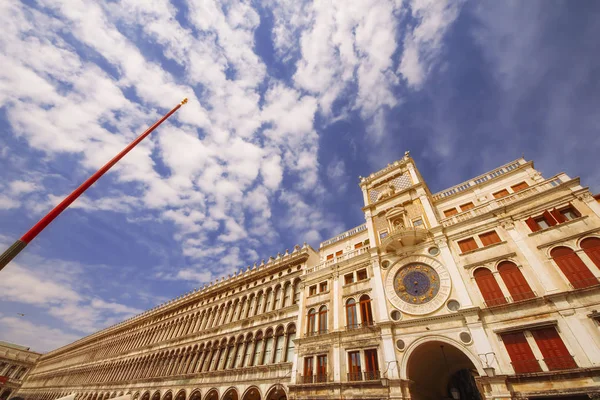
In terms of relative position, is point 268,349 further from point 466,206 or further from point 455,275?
point 466,206

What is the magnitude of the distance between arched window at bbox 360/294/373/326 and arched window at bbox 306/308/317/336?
441 centimetres

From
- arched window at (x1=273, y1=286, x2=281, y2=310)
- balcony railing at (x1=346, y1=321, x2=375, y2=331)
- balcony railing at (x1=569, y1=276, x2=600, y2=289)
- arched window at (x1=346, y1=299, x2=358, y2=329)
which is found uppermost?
arched window at (x1=273, y1=286, x2=281, y2=310)

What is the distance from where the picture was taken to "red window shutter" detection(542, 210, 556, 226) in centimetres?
1546

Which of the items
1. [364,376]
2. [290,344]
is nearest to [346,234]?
[290,344]

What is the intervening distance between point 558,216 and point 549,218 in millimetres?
448

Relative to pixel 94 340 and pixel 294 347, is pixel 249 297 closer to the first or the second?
pixel 294 347

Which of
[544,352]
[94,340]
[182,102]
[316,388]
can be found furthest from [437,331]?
[94,340]

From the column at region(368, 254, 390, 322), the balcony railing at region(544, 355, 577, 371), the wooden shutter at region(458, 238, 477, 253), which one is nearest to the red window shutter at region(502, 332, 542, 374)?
the balcony railing at region(544, 355, 577, 371)

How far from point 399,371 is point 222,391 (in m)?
17.8

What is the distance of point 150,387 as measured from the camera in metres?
33.6

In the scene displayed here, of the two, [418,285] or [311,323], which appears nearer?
[418,285]

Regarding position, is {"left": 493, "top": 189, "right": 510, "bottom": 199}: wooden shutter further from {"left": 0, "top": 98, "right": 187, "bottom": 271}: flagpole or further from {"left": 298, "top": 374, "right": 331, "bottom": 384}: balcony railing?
{"left": 0, "top": 98, "right": 187, "bottom": 271}: flagpole

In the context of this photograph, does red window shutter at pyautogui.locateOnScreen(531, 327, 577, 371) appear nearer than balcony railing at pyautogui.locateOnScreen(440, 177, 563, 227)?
Yes

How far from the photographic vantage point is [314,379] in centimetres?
1888
